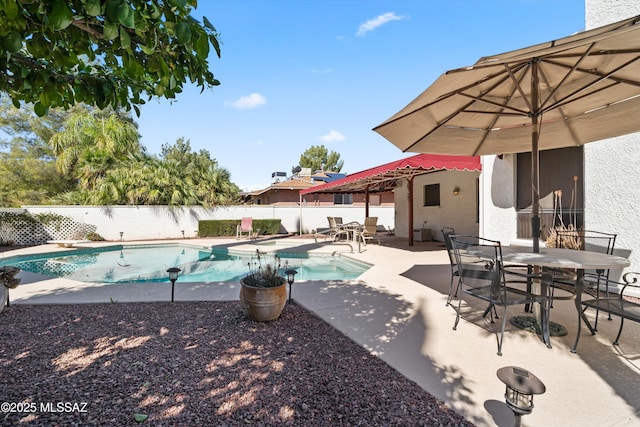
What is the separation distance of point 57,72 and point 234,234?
47.3 ft

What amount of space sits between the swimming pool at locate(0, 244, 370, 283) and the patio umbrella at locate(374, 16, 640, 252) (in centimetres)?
402

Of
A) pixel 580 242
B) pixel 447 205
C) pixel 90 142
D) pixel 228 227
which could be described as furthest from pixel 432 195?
pixel 90 142

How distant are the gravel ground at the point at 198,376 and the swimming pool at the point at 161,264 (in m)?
3.37

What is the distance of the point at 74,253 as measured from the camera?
10867mm

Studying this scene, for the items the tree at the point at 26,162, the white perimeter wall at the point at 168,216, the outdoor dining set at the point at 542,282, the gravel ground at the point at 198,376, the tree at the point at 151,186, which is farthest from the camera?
the tree at the point at 26,162

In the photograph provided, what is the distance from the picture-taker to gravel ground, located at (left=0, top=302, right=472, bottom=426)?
6.32 ft

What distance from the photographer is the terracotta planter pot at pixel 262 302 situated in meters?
3.46

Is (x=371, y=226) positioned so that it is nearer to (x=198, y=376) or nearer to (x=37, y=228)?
(x=198, y=376)

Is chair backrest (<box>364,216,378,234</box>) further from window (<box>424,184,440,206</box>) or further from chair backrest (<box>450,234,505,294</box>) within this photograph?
chair backrest (<box>450,234,505,294</box>)

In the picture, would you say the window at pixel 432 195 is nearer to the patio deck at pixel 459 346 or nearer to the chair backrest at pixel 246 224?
the patio deck at pixel 459 346

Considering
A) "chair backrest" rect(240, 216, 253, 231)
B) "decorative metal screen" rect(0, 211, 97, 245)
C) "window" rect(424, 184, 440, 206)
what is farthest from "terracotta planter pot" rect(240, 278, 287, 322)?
"decorative metal screen" rect(0, 211, 97, 245)

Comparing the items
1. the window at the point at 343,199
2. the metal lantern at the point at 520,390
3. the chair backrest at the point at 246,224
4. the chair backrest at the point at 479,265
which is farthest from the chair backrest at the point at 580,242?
the window at the point at 343,199

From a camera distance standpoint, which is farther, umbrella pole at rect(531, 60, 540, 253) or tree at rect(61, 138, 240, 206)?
tree at rect(61, 138, 240, 206)

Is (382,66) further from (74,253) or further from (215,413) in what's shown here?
(74,253)
